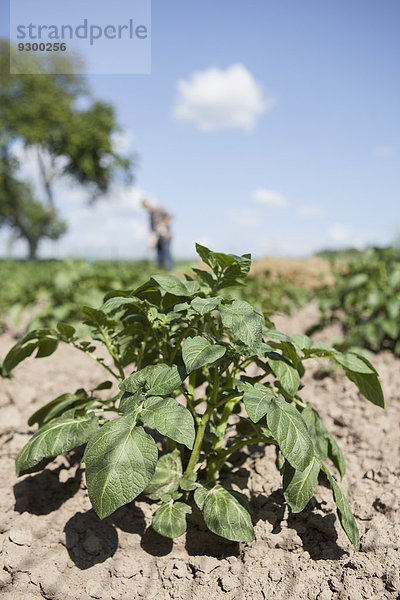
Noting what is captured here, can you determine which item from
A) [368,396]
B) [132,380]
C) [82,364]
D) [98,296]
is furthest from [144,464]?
[98,296]

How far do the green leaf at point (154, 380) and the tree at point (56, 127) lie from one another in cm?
2950

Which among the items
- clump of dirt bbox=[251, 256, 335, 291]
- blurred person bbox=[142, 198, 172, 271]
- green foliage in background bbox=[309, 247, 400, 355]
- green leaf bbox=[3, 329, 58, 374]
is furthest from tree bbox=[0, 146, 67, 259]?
green leaf bbox=[3, 329, 58, 374]

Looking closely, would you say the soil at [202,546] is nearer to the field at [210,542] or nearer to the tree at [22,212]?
the field at [210,542]

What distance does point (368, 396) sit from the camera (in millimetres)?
1701

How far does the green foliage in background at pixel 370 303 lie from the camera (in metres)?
3.98

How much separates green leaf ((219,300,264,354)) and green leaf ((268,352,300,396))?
20 cm

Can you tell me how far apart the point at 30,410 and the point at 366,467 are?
1780 millimetres

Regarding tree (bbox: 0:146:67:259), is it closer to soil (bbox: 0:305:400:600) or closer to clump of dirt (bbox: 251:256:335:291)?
clump of dirt (bbox: 251:256:335:291)

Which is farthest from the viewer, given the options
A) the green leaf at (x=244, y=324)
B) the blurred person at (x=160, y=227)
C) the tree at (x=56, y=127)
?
the tree at (x=56, y=127)

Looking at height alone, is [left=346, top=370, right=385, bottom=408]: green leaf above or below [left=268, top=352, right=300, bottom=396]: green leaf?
below

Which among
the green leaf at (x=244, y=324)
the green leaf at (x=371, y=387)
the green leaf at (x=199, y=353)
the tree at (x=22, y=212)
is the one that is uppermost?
the green leaf at (x=244, y=324)

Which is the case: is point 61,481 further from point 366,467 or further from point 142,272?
point 142,272

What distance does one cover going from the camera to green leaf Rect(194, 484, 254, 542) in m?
1.40

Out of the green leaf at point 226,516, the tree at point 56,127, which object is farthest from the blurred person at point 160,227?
the tree at point 56,127
